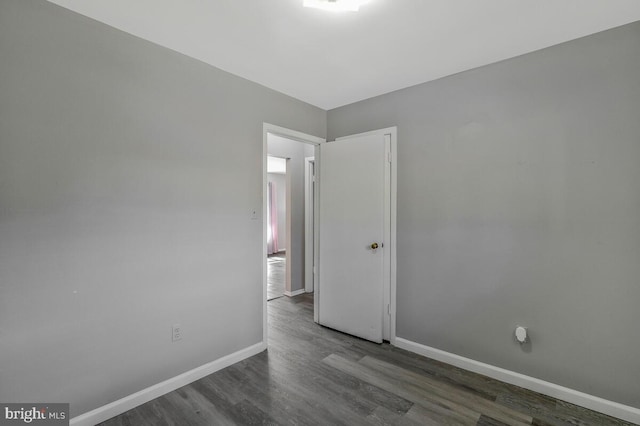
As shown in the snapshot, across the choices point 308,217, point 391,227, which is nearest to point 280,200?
point 308,217

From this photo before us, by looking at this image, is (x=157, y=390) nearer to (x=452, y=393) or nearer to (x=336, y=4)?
(x=452, y=393)

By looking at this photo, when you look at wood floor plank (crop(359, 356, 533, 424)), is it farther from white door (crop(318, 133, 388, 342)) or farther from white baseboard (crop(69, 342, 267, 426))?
white baseboard (crop(69, 342, 267, 426))

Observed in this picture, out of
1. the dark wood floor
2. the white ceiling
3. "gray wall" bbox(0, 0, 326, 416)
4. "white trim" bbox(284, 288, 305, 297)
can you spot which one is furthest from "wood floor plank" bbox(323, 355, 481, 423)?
the white ceiling

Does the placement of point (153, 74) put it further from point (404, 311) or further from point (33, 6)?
point (404, 311)

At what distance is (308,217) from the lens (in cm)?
441

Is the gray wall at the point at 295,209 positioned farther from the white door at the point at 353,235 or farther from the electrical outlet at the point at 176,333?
the electrical outlet at the point at 176,333

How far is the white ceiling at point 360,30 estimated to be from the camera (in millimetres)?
1688

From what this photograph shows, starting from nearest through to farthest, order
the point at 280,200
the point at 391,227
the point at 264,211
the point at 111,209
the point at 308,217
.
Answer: the point at 111,209 → the point at 264,211 → the point at 391,227 → the point at 308,217 → the point at 280,200

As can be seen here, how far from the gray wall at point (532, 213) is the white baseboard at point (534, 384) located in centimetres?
5

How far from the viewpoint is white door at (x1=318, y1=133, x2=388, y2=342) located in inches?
115

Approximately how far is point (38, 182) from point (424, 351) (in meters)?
3.07

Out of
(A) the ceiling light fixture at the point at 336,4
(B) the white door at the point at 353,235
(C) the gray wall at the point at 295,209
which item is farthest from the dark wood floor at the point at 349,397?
(A) the ceiling light fixture at the point at 336,4

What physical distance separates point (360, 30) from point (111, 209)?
1.97 m

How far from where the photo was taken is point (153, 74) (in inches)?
81.6
